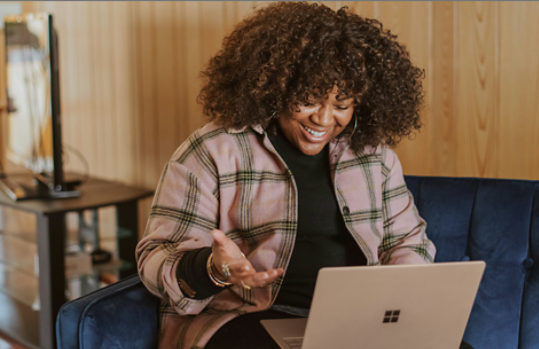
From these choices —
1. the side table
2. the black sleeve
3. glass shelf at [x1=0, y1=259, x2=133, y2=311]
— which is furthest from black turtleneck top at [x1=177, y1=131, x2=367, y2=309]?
glass shelf at [x1=0, y1=259, x2=133, y2=311]

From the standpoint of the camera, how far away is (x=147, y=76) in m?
2.41

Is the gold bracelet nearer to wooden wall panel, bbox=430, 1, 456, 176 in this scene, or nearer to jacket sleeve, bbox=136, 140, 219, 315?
jacket sleeve, bbox=136, 140, 219, 315

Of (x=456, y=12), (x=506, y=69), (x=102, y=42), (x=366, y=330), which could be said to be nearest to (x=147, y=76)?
(x=102, y=42)

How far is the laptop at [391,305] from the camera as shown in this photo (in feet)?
2.56

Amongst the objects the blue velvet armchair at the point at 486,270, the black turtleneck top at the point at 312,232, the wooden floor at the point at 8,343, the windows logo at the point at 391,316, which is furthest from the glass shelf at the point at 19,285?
the windows logo at the point at 391,316

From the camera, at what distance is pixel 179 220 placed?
1093mm

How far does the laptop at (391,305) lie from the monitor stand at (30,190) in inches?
63.3

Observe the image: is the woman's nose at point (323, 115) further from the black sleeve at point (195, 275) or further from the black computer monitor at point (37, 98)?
the black computer monitor at point (37, 98)

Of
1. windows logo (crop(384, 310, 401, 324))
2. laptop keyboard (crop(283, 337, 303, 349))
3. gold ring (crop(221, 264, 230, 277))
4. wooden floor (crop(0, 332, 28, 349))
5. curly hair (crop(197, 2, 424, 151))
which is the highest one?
curly hair (crop(197, 2, 424, 151))

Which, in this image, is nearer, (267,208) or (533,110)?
(267,208)

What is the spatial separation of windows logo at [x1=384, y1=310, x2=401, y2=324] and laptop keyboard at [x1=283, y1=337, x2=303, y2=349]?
0.20m

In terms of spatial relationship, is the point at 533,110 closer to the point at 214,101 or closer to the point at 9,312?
the point at 214,101

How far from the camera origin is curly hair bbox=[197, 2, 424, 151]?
1.10 m

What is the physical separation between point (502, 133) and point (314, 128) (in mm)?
725
